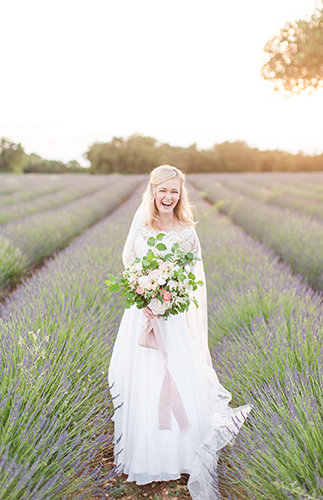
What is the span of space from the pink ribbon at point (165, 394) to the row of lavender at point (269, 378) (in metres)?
0.31

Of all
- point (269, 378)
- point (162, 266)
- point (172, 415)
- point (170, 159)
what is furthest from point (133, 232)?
point (170, 159)

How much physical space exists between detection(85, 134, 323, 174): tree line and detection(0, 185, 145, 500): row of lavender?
60.5 m

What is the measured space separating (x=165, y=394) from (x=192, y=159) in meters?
64.2

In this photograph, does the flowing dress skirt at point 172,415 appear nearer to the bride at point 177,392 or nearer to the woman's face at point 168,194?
the bride at point 177,392

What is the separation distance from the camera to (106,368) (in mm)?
2295

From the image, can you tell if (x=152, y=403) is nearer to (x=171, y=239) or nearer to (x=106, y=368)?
(x=106, y=368)

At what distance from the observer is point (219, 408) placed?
208cm

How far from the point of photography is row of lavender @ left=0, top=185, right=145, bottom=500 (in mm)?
1320

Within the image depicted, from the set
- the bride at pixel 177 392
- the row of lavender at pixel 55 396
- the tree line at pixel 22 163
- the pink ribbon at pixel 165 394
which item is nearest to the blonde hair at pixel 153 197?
the bride at pixel 177 392

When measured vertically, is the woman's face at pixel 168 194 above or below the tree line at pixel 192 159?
above

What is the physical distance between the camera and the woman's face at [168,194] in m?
2.01

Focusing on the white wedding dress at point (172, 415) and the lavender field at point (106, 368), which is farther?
the white wedding dress at point (172, 415)

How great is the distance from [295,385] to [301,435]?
1.28 ft

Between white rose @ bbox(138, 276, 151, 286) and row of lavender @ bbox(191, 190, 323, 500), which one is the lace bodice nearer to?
white rose @ bbox(138, 276, 151, 286)
